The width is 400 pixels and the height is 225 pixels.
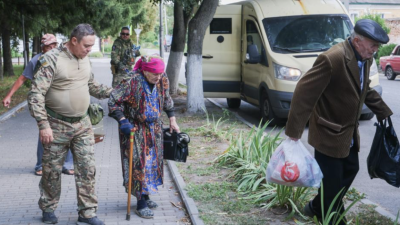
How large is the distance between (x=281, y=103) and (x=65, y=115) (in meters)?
6.73

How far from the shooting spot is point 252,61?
1222 centimetres

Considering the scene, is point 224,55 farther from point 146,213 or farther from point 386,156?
point 386,156

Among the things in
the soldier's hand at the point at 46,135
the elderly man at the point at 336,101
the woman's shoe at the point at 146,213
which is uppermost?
the elderly man at the point at 336,101

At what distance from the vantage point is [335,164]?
4.70 m

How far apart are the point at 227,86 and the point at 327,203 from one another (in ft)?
29.2

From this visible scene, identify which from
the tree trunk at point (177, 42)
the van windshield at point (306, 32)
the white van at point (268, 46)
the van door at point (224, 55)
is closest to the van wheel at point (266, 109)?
the white van at point (268, 46)

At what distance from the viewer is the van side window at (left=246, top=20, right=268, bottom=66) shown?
1228 cm

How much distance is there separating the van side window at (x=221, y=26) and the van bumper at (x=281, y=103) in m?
2.56

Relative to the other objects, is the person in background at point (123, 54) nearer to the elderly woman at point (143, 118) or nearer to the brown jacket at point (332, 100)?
the elderly woman at point (143, 118)

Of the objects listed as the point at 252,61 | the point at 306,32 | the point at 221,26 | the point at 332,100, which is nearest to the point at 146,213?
the point at 332,100

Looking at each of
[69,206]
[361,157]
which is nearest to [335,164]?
[69,206]

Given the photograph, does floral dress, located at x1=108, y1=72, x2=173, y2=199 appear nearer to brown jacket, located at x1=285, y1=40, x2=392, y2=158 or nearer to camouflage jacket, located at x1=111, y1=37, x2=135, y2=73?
brown jacket, located at x1=285, y1=40, x2=392, y2=158

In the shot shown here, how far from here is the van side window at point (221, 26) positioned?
44.9 ft

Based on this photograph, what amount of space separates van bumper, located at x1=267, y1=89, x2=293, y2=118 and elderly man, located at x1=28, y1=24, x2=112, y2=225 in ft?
20.9
